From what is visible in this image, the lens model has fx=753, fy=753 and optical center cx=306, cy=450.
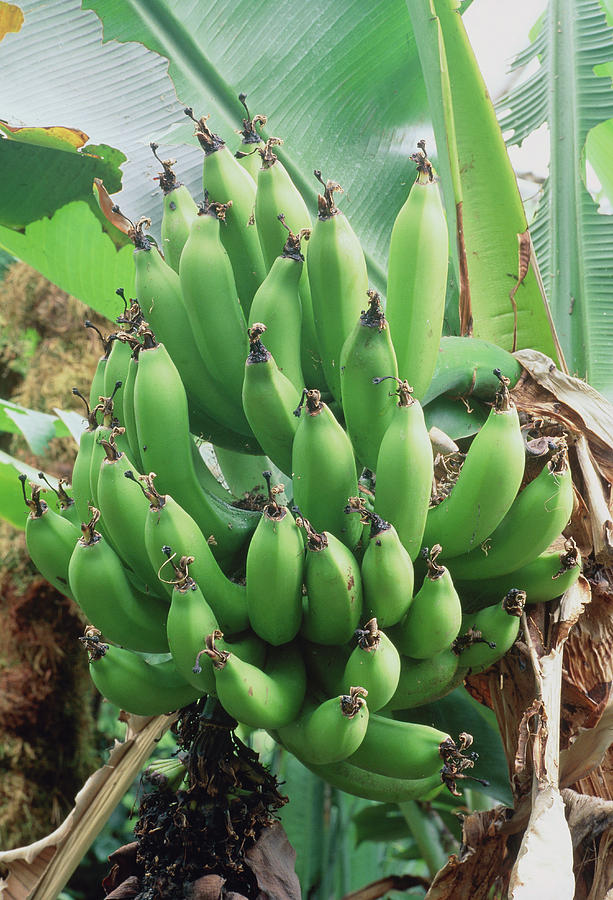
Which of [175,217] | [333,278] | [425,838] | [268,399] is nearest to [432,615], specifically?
[268,399]

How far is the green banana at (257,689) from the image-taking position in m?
0.75

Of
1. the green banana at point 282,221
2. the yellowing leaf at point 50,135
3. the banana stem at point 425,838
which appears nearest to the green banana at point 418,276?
the green banana at point 282,221

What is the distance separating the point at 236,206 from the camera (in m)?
0.96

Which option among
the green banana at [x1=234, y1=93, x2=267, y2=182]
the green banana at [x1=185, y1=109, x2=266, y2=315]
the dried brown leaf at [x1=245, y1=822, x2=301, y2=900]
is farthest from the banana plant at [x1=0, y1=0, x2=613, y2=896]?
the dried brown leaf at [x1=245, y1=822, x2=301, y2=900]

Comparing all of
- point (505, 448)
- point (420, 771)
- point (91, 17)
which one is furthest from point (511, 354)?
point (91, 17)

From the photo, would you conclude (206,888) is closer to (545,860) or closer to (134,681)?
(134,681)

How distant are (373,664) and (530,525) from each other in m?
0.27

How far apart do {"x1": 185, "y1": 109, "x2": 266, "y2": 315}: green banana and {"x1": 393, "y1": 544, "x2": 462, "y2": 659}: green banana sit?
1.44ft

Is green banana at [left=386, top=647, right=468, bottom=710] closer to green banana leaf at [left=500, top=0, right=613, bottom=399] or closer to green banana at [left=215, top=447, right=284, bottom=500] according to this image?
green banana at [left=215, top=447, right=284, bottom=500]

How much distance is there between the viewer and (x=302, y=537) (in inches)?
32.3

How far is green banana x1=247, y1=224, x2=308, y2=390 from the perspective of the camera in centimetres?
89

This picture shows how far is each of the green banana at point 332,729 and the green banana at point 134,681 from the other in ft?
0.51

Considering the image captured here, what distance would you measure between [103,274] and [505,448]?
1044mm

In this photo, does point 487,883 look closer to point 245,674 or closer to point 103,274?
point 245,674
